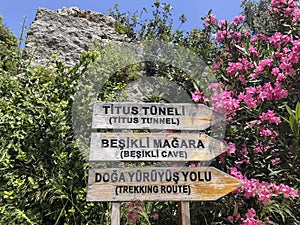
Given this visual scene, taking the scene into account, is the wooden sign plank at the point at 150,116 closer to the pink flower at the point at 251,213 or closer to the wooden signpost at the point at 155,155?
the wooden signpost at the point at 155,155

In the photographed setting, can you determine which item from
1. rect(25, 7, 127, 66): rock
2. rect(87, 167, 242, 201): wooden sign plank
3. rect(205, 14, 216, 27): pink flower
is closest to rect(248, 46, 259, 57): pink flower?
rect(205, 14, 216, 27): pink flower

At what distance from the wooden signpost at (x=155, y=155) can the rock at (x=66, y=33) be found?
3348 mm

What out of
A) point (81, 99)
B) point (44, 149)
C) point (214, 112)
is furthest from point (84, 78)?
point (214, 112)

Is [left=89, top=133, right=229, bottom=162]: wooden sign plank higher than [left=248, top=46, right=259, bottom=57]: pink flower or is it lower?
lower

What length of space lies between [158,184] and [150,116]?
1.64ft

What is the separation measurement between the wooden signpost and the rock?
3.35 metres

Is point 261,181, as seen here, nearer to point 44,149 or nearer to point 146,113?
point 146,113

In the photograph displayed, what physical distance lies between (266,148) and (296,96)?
608mm

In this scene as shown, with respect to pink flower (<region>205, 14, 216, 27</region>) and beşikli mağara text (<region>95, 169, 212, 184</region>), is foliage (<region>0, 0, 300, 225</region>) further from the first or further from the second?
pink flower (<region>205, 14, 216, 27</region>)

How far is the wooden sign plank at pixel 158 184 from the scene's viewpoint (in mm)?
2143

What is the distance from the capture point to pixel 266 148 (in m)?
2.75

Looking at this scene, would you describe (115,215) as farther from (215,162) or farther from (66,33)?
(66,33)

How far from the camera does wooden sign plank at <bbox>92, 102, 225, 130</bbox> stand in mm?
2357

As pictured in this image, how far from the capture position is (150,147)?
2283 mm
